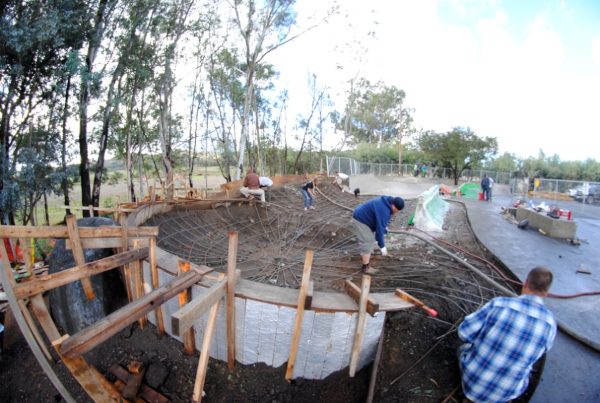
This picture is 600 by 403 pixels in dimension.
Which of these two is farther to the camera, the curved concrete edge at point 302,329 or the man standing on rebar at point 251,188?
the man standing on rebar at point 251,188

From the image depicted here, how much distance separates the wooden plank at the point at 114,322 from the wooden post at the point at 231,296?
18.9 inches

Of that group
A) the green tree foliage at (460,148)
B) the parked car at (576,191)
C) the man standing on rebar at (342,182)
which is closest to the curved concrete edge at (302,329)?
the man standing on rebar at (342,182)

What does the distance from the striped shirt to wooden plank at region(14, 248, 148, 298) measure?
3.92m

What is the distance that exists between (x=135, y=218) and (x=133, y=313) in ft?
14.7

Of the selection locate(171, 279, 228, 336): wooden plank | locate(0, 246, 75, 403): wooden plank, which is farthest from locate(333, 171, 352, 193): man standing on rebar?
locate(0, 246, 75, 403): wooden plank

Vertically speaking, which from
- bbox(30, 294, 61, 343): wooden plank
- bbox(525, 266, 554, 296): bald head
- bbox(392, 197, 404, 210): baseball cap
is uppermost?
bbox(392, 197, 404, 210): baseball cap

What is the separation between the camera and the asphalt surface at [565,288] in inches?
116

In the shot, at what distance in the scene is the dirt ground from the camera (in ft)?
10.6

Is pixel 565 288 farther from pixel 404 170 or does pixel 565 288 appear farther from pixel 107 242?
pixel 404 170

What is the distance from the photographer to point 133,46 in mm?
11609

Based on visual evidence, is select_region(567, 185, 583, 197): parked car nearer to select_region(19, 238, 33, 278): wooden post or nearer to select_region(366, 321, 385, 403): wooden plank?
select_region(366, 321, 385, 403): wooden plank

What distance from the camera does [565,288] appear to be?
4.62 meters

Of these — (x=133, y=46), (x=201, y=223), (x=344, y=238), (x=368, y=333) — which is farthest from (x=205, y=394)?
(x=133, y=46)

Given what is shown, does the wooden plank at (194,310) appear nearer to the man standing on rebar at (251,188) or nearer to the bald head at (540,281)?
the bald head at (540,281)
